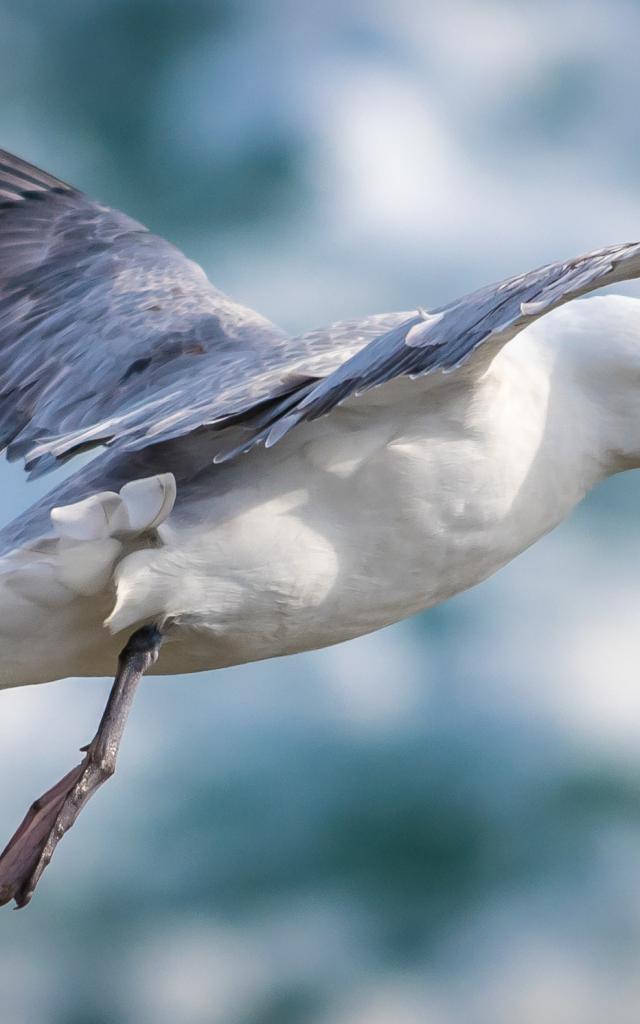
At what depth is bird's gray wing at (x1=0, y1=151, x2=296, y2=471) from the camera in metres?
4.06

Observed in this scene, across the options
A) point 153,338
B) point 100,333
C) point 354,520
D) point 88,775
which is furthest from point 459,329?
point 100,333

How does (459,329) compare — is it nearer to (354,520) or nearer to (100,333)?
(354,520)

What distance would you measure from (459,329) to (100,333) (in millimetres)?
1482

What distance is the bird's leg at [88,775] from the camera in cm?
397

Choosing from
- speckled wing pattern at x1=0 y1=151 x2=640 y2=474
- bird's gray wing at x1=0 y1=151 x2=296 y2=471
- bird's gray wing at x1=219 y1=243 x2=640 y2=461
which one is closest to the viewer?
bird's gray wing at x1=219 y1=243 x2=640 y2=461

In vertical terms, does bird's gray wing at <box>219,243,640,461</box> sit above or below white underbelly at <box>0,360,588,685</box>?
above

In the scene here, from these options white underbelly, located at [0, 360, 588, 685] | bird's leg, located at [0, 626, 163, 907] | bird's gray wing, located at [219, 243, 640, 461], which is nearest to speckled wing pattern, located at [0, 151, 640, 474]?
bird's gray wing, located at [219, 243, 640, 461]

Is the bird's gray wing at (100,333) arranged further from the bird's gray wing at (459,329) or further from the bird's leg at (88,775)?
the bird's leg at (88,775)

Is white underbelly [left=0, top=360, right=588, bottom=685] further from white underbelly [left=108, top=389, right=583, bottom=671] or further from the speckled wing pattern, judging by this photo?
the speckled wing pattern

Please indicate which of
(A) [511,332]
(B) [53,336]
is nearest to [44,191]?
(B) [53,336]

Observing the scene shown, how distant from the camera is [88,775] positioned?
3.96 metres

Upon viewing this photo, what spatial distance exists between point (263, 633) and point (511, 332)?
0.79 metres

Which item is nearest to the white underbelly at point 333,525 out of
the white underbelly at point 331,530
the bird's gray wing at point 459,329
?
→ the white underbelly at point 331,530

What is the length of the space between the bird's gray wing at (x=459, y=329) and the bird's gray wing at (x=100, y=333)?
171 mm
